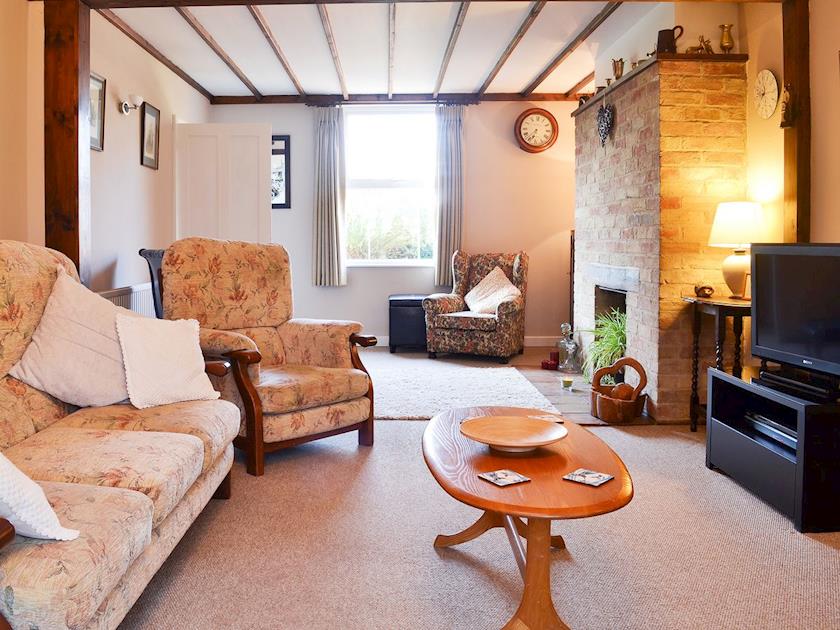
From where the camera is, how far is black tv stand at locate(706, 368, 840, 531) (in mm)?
2559

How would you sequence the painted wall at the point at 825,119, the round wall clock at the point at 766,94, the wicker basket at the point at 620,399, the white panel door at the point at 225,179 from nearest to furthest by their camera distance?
the painted wall at the point at 825,119 < the round wall clock at the point at 766,94 < the wicker basket at the point at 620,399 < the white panel door at the point at 225,179

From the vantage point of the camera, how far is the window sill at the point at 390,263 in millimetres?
7371

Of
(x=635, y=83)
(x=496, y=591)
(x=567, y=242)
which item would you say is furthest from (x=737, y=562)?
(x=567, y=242)

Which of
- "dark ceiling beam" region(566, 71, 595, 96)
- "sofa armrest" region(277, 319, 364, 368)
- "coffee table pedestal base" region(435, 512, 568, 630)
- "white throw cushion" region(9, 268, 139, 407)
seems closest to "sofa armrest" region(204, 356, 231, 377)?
"white throw cushion" region(9, 268, 139, 407)

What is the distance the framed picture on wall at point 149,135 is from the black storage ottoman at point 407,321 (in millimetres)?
2519

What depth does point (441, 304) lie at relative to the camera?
6.53 meters

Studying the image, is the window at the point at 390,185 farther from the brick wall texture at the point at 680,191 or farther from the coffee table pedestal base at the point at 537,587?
the coffee table pedestal base at the point at 537,587

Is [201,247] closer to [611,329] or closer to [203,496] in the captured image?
[203,496]

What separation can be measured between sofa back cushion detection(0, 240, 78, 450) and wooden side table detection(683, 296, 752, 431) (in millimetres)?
2872

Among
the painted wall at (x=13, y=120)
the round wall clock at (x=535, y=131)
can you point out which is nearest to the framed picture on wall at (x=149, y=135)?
the painted wall at (x=13, y=120)

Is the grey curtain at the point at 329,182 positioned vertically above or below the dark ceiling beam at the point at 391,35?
below

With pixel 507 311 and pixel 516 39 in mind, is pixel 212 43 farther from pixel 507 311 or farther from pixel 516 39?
pixel 507 311

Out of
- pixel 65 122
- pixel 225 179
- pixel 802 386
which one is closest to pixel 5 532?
pixel 802 386

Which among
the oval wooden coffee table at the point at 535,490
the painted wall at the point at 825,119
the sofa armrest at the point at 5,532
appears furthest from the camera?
the painted wall at the point at 825,119
